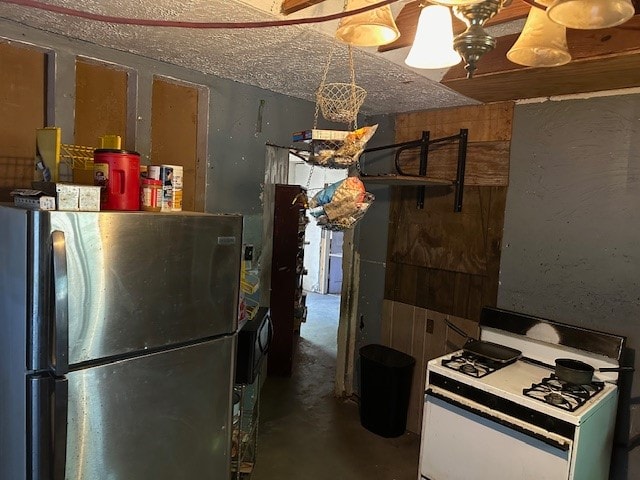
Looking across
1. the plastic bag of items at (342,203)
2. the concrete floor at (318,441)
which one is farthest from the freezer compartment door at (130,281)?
the concrete floor at (318,441)

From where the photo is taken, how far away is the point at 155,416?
1701mm

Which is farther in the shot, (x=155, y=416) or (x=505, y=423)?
(x=505, y=423)

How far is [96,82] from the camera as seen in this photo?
7.13ft

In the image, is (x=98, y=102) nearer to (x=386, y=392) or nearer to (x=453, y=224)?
(x=453, y=224)

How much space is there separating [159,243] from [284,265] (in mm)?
2480

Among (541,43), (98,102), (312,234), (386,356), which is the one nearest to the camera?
(541,43)

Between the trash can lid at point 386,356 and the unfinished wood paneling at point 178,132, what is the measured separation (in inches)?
62.9

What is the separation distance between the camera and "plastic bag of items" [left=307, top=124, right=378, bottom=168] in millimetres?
1936

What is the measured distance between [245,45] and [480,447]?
2131mm

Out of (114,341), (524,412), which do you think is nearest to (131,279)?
(114,341)

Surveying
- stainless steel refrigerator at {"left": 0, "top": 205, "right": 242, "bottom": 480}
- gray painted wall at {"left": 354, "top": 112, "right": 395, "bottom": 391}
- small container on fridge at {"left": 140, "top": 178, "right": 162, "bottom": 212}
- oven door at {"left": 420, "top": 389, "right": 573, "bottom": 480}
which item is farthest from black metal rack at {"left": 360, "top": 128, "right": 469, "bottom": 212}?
small container on fridge at {"left": 140, "top": 178, "right": 162, "bottom": 212}

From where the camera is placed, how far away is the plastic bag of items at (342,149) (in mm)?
1936

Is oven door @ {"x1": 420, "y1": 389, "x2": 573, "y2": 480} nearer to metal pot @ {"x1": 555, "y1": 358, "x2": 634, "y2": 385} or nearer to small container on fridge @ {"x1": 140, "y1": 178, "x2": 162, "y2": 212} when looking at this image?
metal pot @ {"x1": 555, "y1": 358, "x2": 634, "y2": 385}

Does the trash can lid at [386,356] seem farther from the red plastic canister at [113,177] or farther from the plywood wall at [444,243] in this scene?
the red plastic canister at [113,177]
